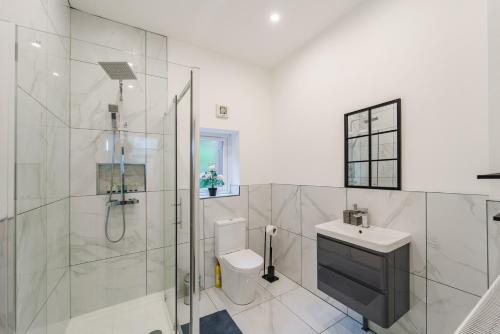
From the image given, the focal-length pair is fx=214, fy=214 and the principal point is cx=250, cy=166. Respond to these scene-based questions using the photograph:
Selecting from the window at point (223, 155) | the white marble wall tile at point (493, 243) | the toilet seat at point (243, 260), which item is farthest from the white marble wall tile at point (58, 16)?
the white marble wall tile at point (493, 243)

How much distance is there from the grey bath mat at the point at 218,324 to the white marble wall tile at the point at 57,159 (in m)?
1.51

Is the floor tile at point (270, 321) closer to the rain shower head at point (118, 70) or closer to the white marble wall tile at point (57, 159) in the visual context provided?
the white marble wall tile at point (57, 159)

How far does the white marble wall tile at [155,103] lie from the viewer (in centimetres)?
211

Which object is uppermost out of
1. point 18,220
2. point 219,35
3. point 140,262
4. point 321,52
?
point 219,35

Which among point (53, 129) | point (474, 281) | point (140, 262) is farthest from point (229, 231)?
point (474, 281)

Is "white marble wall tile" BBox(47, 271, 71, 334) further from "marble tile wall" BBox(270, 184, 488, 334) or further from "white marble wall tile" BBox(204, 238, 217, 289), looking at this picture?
"marble tile wall" BBox(270, 184, 488, 334)

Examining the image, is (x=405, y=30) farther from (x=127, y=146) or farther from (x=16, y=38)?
(x=127, y=146)

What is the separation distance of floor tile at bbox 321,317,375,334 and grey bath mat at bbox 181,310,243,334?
752mm

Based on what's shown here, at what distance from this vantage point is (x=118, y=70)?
1682mm

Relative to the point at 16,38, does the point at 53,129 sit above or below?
below

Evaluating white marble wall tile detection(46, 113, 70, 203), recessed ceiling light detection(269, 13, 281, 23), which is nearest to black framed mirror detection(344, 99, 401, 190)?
recessed ceiling light detection(269, 13, 281, 23)

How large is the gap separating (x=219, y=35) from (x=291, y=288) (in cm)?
281

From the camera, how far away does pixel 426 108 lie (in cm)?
144

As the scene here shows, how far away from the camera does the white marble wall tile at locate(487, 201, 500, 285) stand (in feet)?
3.80
